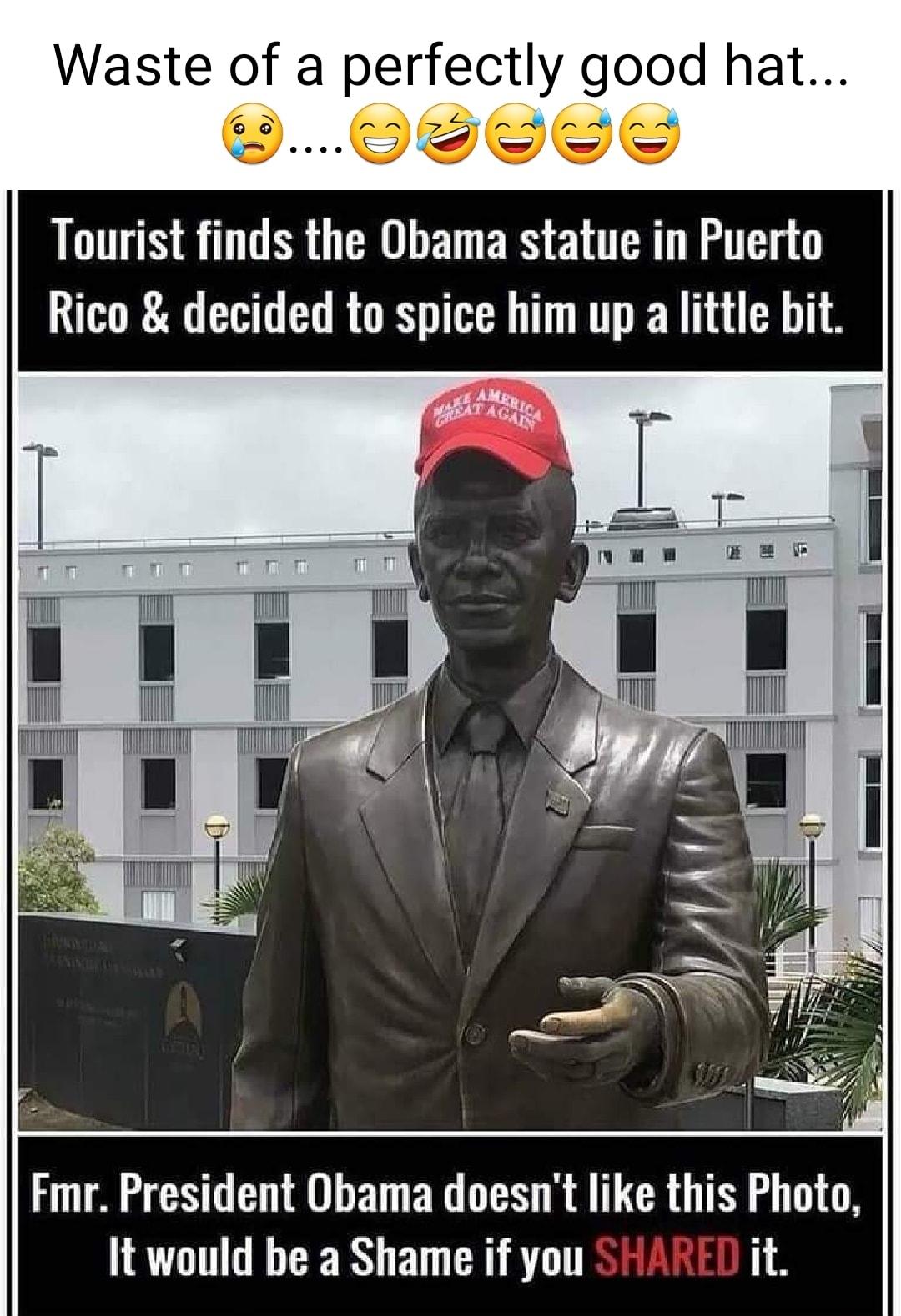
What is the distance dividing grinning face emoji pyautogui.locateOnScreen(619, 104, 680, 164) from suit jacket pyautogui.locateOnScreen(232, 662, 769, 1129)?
69.9 inches

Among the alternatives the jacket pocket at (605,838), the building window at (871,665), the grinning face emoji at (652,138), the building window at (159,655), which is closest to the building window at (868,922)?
the building window at (871,665)

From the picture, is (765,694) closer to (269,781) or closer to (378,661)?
(378,661)

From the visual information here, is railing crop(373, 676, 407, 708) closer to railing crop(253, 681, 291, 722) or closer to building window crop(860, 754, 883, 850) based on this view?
railing crop(253, 681, 291, 722)

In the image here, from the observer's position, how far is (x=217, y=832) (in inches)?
360

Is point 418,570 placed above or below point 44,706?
above

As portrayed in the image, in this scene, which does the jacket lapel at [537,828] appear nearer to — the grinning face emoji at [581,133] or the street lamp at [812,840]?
the grinning face emoji at [581,133]

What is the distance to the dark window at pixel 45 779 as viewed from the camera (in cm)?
880

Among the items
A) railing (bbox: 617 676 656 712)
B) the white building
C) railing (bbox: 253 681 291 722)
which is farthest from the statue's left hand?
railing (bbox: 253 681 291 722)

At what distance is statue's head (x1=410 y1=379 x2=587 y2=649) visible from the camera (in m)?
5.84

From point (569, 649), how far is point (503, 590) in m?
1.39

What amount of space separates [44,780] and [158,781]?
2.35 feet

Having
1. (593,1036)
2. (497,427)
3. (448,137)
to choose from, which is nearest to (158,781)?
(448,137)
